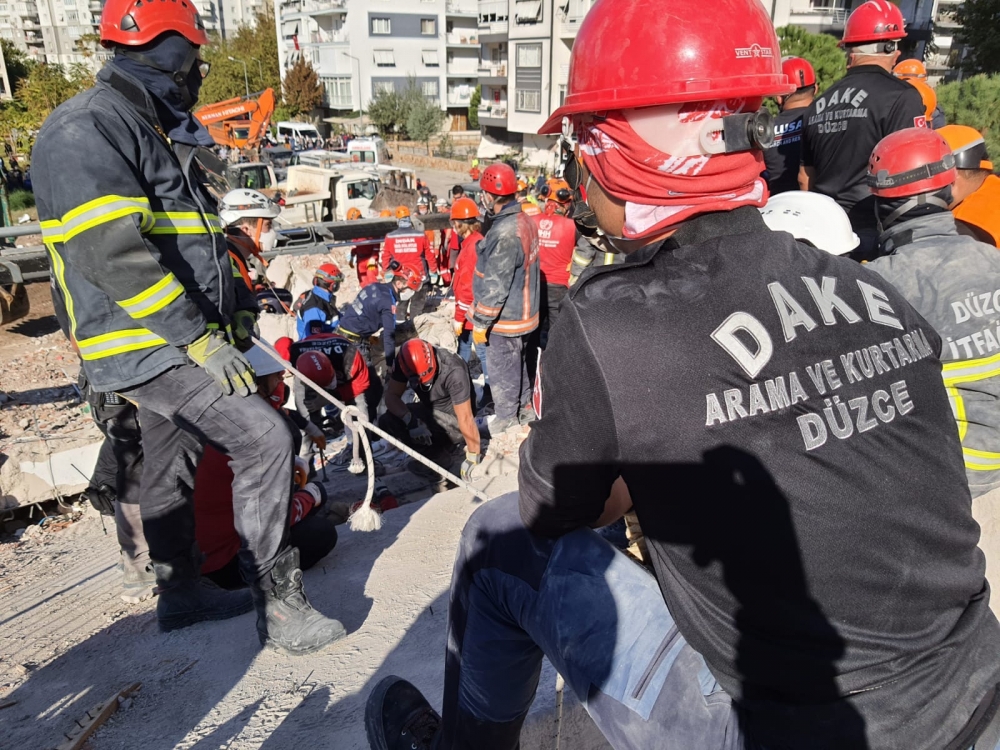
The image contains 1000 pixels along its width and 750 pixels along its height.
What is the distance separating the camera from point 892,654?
1219mm

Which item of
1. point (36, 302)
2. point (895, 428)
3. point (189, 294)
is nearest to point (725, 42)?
point (895, 428)

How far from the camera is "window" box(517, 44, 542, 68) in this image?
37469 millimetres

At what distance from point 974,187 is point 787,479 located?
313 cm

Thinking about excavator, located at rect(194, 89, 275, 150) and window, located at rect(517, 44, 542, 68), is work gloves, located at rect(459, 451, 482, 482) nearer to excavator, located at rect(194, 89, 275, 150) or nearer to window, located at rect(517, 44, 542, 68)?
excavator, located at rect(194, 89, 275, 150)

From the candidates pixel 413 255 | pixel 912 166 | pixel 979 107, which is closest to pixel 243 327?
pixel 912 166

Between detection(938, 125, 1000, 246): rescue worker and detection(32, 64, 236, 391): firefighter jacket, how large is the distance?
11.1ft

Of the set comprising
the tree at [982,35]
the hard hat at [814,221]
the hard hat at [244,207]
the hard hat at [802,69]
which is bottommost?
the hard hat at [244,207]

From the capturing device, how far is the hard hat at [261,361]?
3184mm

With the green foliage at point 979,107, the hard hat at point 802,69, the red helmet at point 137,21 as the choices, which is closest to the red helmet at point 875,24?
the hard hat at point 802,69

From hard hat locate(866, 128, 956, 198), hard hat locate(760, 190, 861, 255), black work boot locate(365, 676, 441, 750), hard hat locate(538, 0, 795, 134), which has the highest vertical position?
hard hat locate(538, 0, 795, 134)

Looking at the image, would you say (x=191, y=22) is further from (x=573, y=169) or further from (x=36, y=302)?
(x=36, y=302)

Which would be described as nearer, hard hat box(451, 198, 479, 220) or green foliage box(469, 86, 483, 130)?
hard hat box(451, 198, 479, 220)

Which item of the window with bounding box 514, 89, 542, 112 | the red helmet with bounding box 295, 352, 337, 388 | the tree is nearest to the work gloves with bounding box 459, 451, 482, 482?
the red helmet with bounding box 295, 352, 337, 388

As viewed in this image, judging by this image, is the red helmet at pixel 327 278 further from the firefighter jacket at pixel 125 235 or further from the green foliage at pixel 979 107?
the green foliage at pixel 979 107
